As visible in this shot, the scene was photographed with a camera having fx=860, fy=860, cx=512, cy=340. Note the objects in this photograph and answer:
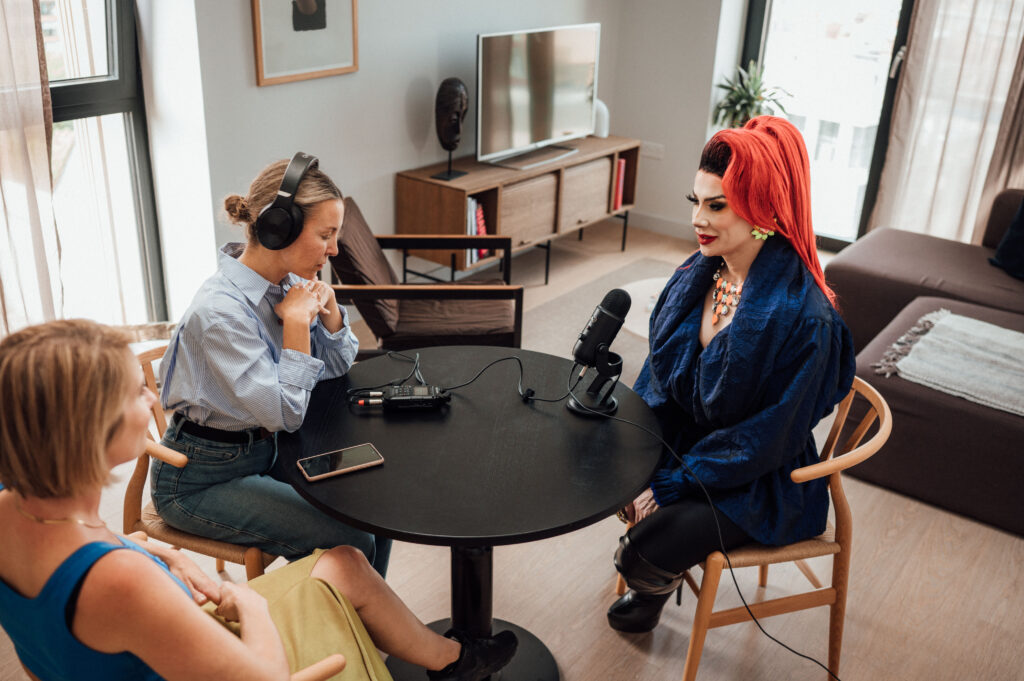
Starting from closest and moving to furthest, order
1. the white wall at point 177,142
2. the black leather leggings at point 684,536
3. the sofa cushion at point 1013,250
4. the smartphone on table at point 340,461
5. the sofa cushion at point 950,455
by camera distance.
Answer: the smartphone on table at point 340,461
the black leather leggings at point 684,536
the sofa cushion at point 950,455
the white wall at point 177,142
the sofa cushion at point 1013,250

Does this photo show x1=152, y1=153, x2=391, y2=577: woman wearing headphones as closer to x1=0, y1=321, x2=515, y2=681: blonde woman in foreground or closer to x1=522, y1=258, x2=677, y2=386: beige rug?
x1=0, y1=321, x2=515, y2=681: blonde woman in foreground

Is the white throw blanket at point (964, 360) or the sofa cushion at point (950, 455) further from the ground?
the white throw blanket at point (964, 360)

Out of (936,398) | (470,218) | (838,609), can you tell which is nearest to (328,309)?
(838,609)

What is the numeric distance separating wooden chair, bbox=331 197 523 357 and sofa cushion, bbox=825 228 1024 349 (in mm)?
1532

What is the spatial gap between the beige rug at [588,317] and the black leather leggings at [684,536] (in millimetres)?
1329

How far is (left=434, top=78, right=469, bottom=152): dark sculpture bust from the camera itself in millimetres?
3885

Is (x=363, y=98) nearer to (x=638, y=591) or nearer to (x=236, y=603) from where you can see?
(x=638, y=591)

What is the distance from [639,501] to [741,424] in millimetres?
338

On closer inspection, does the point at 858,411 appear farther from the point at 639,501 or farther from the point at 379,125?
the point at 379,125

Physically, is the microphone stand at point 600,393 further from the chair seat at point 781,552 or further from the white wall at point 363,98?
the white wall at point 363,98

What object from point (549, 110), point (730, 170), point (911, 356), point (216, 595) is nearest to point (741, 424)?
point (730, 170)

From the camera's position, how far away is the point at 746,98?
498cm

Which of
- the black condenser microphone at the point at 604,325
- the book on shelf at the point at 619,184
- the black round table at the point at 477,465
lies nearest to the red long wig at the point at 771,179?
the black condenser microphone at the point at 604,325

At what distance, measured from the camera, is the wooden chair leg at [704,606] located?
1.83m
